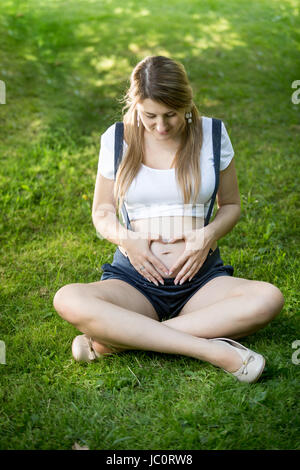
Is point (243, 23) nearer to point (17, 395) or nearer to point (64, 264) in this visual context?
point (64, 264)

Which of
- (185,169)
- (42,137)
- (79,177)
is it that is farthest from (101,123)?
(185,169)

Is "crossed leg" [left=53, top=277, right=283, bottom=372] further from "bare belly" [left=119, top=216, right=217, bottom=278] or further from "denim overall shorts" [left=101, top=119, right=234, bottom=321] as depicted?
"bare belly" [left=119, top=216, right=217, bottom=278]

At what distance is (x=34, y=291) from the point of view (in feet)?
11.4

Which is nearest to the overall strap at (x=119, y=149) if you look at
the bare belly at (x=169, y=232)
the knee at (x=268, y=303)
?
the bare belly at (x=169, y=232)

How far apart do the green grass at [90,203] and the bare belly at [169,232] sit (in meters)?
0.51

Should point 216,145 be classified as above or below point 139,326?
above

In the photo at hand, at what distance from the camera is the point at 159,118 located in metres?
2.61

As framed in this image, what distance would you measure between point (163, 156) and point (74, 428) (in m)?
1.42

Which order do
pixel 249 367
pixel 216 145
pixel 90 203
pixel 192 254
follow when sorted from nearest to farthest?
pixel 249 367 < pixel 192 254 < pixel 216 145 < pixel 90 203

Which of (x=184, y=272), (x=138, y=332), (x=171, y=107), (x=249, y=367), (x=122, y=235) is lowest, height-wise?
(x=249, y=367)

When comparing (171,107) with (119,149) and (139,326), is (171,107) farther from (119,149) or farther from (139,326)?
(139,326)

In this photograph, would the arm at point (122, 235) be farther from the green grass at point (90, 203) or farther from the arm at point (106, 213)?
the green grass at point (90, 203)

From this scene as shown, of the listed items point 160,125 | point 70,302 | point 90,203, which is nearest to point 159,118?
point 160,125

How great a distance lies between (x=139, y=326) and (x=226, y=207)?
0.90m
